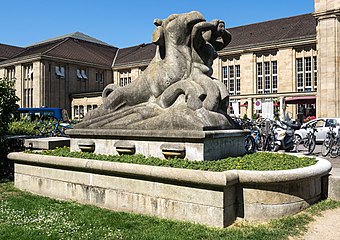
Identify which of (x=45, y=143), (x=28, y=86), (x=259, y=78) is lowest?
(x=45, y=143)

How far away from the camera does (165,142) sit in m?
6.98

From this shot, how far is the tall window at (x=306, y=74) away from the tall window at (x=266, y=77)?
2.91m

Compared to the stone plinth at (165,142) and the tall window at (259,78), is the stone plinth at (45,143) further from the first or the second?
the tall window at (259,78)

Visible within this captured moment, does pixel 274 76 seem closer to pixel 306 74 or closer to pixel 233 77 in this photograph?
pixel 306 74

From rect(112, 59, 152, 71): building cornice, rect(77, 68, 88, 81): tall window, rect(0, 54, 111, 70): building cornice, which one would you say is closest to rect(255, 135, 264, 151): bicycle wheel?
rect(112, 59, 152, 71): building cornice

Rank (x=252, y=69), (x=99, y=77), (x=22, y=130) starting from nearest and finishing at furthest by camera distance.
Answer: (x=22, y=130), (x=252, y=69), (x=99, y=77)

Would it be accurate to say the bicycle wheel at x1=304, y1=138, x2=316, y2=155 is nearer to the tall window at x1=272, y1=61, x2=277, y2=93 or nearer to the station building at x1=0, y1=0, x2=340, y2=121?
the station building at x1=0, y1=0, x2=340, y2=121

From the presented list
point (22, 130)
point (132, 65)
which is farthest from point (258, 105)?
point (22, 130)

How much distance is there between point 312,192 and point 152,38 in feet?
15.8

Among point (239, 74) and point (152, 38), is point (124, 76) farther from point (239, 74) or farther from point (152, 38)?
point (152, 38)

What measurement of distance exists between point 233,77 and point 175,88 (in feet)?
138

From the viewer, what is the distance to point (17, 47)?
68.4 m

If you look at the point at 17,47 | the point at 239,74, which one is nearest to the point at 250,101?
the point at 239,74

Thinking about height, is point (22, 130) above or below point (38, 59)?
below
